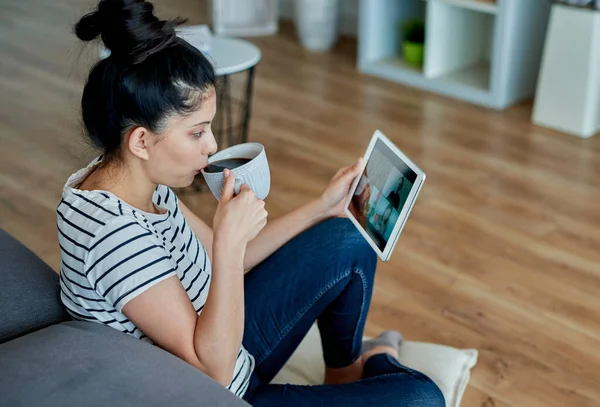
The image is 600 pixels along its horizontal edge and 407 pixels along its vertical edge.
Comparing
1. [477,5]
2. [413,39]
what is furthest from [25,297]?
[413,39]

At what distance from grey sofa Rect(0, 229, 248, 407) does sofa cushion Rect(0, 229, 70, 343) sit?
0.05 ft

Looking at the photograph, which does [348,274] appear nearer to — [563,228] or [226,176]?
[226,176]

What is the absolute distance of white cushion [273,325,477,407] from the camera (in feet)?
6.38

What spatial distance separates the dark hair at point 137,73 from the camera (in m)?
1.26

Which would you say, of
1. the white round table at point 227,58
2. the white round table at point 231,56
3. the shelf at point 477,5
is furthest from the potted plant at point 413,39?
the white round table at point 231,56

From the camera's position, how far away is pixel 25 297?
4.54 feet

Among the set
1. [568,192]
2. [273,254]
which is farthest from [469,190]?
[273,254]

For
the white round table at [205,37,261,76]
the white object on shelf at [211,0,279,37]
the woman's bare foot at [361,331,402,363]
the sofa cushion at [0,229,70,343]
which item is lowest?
the white object on shelf at [211,0,279,37]

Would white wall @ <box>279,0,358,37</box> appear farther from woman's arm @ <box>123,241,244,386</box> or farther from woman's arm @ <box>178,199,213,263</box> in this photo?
woman's arm @ <box>123,241,244,386</box>

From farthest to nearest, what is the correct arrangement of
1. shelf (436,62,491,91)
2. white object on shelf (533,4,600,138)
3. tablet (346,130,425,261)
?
1. shelf (436,62,491,91)
2. white object on shelf (533,4,600,138)
3. tablet (346,130,425,261)

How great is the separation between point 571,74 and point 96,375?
2.60 metres

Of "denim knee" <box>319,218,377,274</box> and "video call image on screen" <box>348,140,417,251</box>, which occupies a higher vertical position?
"video call image on screen" <box>348,140,417,251</box>

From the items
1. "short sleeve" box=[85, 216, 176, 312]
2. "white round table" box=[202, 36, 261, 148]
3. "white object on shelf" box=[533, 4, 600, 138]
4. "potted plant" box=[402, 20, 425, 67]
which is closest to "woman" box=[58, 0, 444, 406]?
"short sleeve" box=[85, 216, 176, 312]

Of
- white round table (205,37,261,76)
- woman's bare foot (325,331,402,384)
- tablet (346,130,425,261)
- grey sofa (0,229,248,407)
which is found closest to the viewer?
grey sofa (0,229,248,407)
